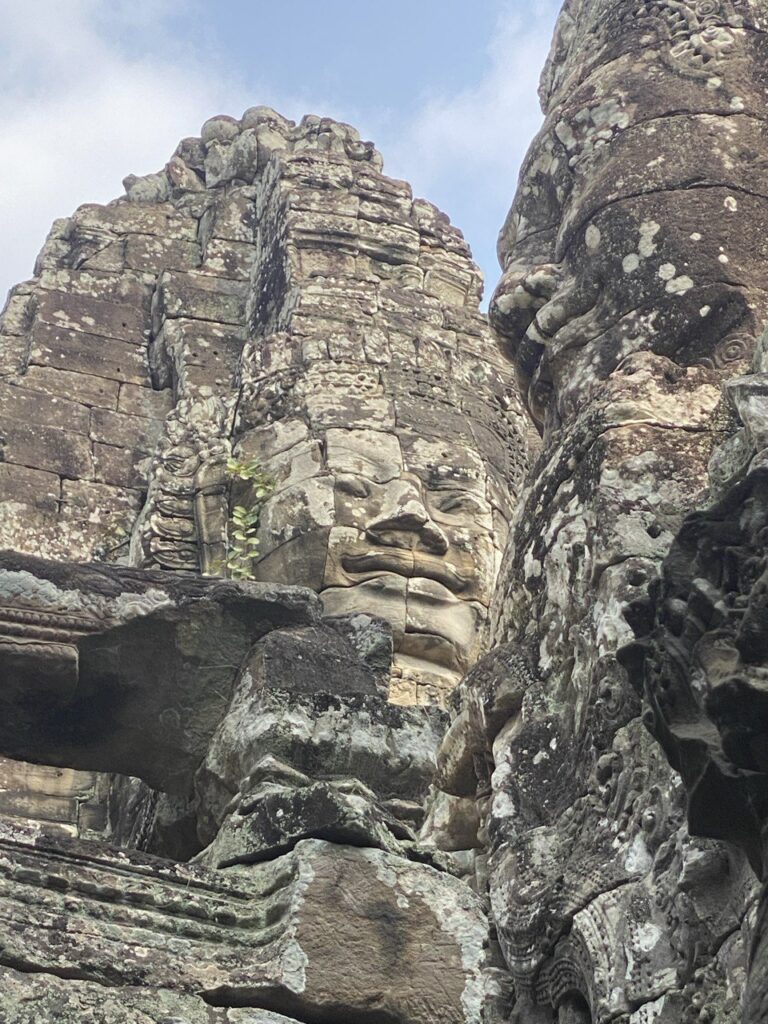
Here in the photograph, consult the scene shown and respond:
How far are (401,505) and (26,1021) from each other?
684 centimetres

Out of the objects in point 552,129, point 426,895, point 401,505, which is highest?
point 552,129

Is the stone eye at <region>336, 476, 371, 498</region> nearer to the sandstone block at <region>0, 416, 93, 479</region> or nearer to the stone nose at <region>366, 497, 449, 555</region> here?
the stone nose at <region>366, 497, 449, 555</region>

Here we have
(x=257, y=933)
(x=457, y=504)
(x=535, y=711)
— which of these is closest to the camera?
(x=257, y=933)

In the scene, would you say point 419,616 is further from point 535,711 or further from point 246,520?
point 535,711

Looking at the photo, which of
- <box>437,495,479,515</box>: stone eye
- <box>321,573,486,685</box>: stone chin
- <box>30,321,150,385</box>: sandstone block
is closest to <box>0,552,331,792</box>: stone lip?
<box>321,573,486,685</box>: stone chin

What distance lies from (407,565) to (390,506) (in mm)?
365

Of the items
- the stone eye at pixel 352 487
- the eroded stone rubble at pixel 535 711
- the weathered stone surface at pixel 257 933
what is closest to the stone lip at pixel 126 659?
the eroded stone rubble at pixel 535 711

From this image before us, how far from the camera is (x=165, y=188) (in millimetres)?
17453

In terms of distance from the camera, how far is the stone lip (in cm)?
733

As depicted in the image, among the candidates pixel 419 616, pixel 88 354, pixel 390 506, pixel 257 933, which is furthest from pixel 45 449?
pixel 257 933

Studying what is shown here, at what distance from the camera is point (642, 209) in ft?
26.6

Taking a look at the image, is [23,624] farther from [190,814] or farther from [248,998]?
[248,998]

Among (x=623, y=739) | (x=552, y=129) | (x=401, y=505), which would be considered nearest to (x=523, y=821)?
(x=623, y=739)

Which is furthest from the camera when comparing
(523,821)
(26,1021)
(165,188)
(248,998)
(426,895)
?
(165,188)
